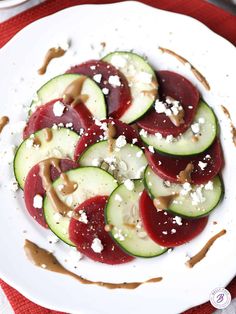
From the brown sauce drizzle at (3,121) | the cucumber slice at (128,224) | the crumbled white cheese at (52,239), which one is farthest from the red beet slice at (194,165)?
the brown sauce drizzle at (3,121)

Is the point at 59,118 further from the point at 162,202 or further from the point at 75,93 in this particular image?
the point at 162,202

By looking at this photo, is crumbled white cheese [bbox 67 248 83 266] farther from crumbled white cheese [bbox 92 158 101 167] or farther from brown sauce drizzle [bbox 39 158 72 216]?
crumbled white cheese [bbox 92 158 101 167]

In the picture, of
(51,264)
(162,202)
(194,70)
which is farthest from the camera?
(194,70)

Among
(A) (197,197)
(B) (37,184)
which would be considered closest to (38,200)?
(B) (37,184)

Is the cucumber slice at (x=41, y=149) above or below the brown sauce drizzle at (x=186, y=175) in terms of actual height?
above

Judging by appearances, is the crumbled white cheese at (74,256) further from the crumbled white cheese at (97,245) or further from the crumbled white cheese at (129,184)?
the crumbled white cheese at (129,184)

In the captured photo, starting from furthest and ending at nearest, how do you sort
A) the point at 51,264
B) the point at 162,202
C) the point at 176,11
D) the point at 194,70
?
the point at 176,11 → the point at 194,70 → the point at 51,264 → the point at 162,202

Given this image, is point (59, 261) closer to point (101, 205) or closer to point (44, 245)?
point (44, 245)
